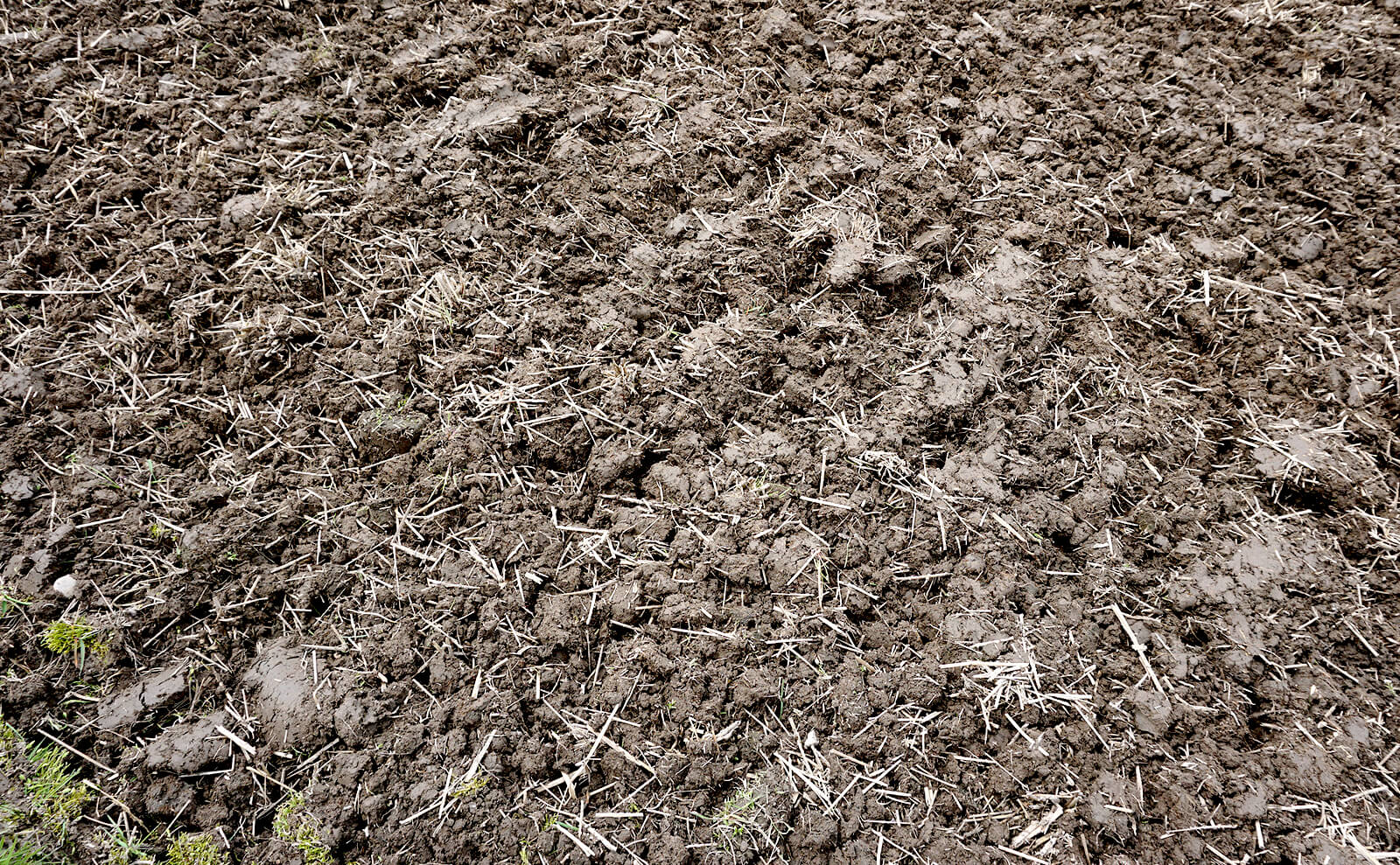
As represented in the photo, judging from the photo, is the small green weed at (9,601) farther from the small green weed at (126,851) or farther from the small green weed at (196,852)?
the small green weed at (196,852)

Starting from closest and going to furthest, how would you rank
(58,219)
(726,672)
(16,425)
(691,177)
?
(726,672) < (16,425) < (58,219) < (691,177)

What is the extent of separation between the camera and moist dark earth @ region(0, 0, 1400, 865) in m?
1.90

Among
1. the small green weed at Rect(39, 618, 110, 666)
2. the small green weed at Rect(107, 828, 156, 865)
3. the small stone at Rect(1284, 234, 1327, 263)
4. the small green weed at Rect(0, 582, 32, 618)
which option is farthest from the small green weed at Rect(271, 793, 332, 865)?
the small stone at Rect(1284, 234, 1327, 263)

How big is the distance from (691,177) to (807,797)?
208cm

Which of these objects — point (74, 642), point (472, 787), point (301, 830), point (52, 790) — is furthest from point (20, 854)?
point (472, 787)

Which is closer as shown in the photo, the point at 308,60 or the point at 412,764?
the point at 412,764

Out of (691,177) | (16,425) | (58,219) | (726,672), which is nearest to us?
(726,672)

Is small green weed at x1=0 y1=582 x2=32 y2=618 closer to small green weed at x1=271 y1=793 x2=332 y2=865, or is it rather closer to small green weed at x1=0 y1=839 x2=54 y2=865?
small green weed at x1=0 y1=839 x2=54 y2=865

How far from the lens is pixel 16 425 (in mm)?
2207

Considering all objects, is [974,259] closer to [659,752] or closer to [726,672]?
[726,672]

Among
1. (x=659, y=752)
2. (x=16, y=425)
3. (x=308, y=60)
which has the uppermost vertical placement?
(x=308, y=60)

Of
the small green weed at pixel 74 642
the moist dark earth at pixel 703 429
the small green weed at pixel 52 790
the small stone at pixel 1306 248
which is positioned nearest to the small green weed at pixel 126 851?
the moist dark earth at pixel 703 429

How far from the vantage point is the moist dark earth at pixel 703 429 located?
1.90 metres

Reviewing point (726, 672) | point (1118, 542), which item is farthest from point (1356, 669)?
point (726, 672)
